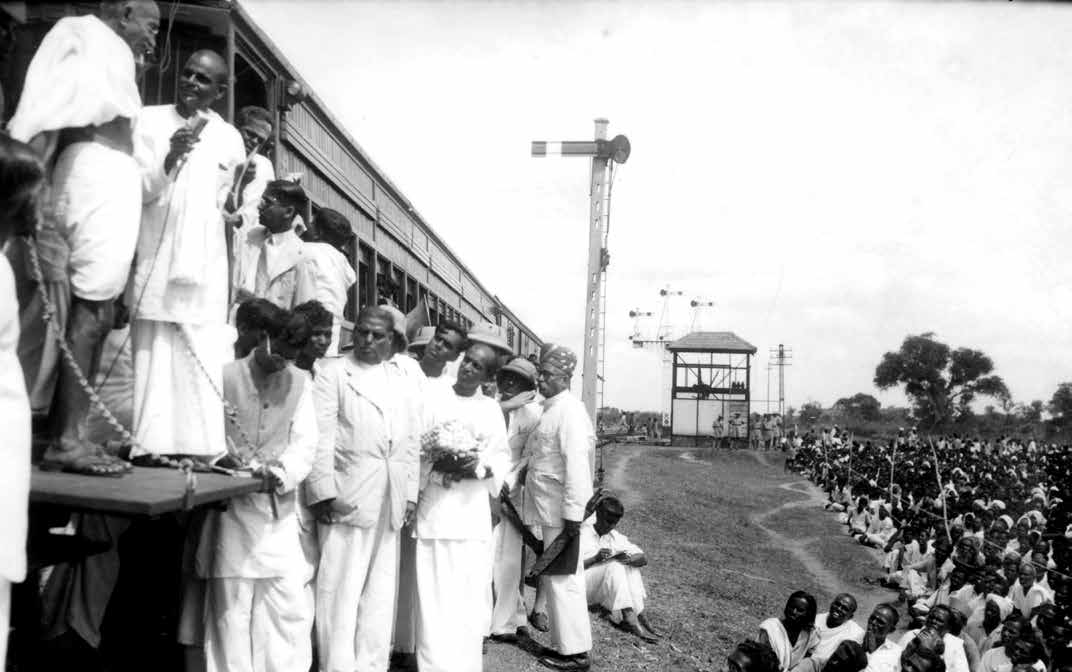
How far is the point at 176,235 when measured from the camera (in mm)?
3152

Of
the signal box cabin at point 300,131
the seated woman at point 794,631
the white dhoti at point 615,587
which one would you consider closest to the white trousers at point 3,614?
the signal box cabin at point 300,131

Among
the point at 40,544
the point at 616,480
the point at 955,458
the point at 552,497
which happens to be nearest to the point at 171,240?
the point at 40,544

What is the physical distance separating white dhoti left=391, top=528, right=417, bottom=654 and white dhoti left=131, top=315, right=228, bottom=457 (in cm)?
195

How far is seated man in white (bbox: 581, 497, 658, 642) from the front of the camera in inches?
293

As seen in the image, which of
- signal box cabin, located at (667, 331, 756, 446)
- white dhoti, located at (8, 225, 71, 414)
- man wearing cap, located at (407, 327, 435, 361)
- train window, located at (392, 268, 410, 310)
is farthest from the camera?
signal box cabin, located at (667, 331, 756, 446)

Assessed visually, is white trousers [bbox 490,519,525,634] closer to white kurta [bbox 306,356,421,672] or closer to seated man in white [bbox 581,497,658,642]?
seated man in white [bbox 581,497,658,642]

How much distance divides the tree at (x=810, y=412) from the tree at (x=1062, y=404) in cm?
1390

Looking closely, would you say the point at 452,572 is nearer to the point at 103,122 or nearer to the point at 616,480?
the point at 103,122

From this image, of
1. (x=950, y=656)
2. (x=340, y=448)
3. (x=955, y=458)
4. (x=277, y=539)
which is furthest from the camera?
(x=955, y=458)

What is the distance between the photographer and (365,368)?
4.35 m

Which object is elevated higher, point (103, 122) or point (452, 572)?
→ point (103, 122)

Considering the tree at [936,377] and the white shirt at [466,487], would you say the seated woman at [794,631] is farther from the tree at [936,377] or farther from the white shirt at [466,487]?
the tree at [936,377]

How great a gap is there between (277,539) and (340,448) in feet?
2.45

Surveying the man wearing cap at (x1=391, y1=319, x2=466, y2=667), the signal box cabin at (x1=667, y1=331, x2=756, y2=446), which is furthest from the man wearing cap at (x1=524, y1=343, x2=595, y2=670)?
the signal box cabin at (x1=667, y1=331, x2=756, y2=446)
